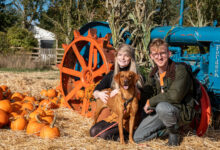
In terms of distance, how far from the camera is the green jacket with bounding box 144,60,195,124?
266cm

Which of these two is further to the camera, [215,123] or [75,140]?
[215,123]

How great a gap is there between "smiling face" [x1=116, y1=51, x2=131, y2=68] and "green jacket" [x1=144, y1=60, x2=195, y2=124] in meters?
0.54

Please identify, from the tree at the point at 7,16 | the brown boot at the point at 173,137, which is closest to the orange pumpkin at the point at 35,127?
the brown boot at the point at 173,137

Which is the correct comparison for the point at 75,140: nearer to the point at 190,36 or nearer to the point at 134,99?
the point at 134,99

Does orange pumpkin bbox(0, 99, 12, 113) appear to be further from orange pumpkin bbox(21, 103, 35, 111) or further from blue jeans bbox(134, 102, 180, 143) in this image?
blue jeans bbox(134, 102, 180, 143)

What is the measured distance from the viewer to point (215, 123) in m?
3.62

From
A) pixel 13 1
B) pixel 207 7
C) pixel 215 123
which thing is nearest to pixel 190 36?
pixel 215 123

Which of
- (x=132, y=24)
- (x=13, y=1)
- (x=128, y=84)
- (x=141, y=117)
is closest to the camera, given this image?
(x=128, y=84)

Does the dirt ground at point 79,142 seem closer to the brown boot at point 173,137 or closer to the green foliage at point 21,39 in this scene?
the brown boot at point 173,137

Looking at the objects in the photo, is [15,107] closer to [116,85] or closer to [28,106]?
[28,106]

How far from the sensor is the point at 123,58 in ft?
10.1

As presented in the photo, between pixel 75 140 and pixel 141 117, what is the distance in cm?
95

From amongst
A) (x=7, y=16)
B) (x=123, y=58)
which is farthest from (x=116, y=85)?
(x=7, y=16)

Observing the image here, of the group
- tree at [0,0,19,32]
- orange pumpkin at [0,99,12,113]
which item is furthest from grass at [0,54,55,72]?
tree at [0,0,19,32]
